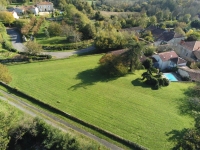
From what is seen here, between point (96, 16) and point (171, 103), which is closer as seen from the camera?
point (171, 103)

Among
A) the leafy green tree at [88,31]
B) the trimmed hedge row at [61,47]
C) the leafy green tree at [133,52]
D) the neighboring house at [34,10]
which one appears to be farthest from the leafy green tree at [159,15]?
the leafy green tree at [133,52]

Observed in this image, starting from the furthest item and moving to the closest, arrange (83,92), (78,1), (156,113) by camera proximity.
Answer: (78,1), (83,92), (156,113)

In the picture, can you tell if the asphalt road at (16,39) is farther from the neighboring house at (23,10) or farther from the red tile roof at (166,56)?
the red tile roof at (166,56)

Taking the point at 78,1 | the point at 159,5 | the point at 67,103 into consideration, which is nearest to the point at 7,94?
the point at 67,103

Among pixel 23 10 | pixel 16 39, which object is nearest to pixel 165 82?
pixel 16 39

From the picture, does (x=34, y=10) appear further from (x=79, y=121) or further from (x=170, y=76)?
(x=79, y=121)

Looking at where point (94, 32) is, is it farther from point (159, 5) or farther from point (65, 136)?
point (159, 5)
